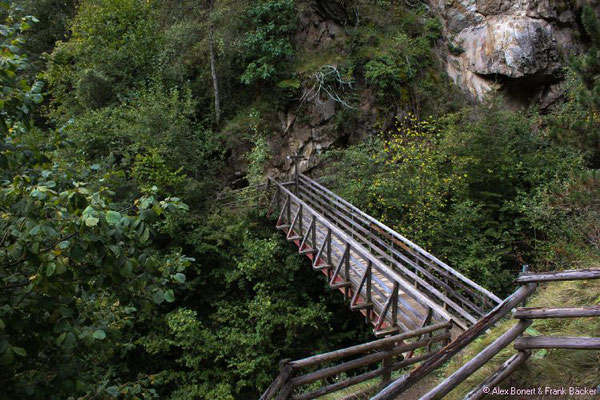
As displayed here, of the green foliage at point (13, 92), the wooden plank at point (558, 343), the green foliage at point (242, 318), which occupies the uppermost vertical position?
the green foliage at point (13, 92)

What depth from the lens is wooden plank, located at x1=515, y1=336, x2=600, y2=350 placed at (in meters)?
3.34

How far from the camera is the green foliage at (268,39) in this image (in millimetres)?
14203

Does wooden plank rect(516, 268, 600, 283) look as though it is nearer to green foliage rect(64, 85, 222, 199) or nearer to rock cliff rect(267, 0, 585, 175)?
green foliage rect(64, 85, 222, 199)

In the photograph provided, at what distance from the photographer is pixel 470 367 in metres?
3.67

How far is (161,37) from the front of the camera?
663 inches

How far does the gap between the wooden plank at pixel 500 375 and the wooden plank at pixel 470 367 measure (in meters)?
0.14

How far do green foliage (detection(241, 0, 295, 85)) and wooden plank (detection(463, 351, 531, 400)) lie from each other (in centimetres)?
1214

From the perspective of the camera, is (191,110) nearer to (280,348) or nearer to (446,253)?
(280,348)

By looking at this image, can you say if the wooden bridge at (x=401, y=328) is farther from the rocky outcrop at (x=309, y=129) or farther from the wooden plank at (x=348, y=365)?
the rocky outcrop at (x=309, y=129)

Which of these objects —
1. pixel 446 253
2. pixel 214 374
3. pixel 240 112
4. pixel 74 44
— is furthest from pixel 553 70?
pixel 74 44

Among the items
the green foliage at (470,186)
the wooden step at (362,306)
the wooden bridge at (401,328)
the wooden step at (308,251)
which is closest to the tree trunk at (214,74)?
the green foliage at (470,186)

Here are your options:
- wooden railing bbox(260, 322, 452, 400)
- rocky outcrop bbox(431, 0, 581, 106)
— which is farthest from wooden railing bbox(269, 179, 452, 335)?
rocky outcrop bbox(431, 0, 581, 106)

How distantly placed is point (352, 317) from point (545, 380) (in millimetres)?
8120

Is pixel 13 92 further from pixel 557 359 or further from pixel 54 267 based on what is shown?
pixel 557 359
